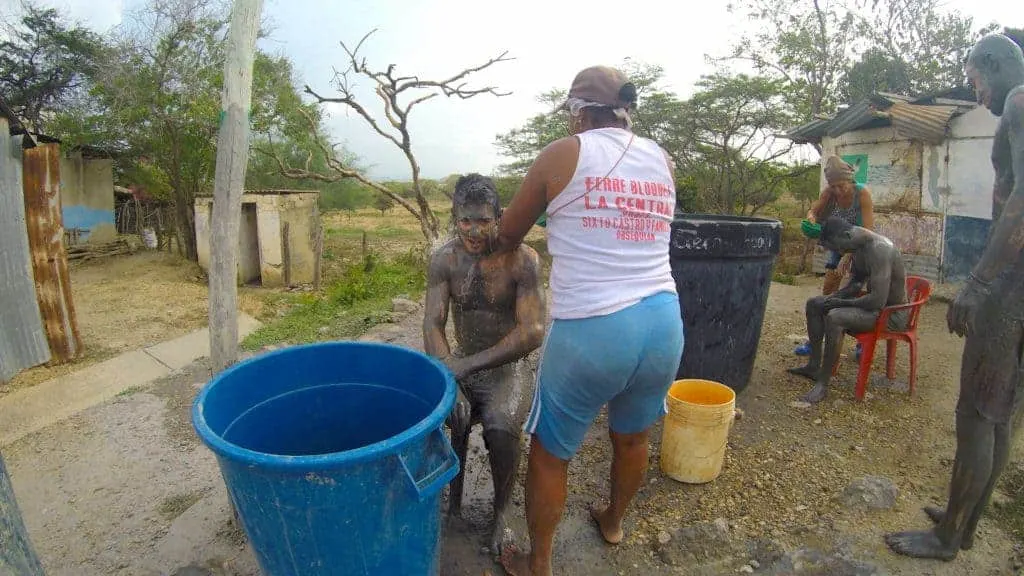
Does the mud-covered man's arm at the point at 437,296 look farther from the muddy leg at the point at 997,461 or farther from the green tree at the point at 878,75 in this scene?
the green tree at the point at 878,75

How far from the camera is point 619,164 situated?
1913 mm

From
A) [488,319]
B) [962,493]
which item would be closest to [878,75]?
[962,493]

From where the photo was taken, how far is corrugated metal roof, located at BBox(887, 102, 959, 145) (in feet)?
24.9

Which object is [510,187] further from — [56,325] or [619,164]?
[619,164]

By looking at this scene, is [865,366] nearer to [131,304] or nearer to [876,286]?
[876,286]

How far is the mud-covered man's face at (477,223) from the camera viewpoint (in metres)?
2.40

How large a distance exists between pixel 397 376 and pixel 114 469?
2.52 meters

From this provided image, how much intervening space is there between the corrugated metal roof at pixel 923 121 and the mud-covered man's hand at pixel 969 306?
6815 mm

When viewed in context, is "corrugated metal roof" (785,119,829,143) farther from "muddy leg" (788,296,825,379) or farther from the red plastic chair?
"muddy leg" (788,296,825,379)

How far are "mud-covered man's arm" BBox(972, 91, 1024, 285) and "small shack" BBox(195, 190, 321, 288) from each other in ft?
30.5

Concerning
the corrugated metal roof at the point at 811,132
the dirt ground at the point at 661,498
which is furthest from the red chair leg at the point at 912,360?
the corrugated metal roof at the point at 811,132

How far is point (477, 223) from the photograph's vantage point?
2400mm

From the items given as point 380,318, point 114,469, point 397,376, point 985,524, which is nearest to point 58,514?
point 114,469

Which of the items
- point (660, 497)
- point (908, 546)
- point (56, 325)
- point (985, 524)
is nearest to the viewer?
point (908, 546)
